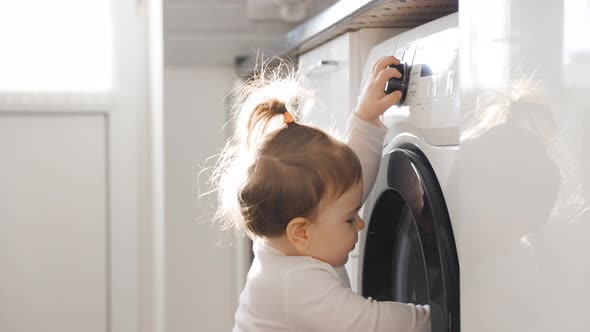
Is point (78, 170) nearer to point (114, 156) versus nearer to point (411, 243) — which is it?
point (114, 156)

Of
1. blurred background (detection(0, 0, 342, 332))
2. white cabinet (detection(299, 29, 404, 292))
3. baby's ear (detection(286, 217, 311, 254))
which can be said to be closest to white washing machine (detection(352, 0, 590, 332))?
baby's ear (detection(286, 217, 311, 254))

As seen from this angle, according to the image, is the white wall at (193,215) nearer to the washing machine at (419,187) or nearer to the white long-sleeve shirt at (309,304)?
the washing machine at (419,187)

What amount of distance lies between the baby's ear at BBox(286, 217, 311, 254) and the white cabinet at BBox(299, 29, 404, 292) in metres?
0.22

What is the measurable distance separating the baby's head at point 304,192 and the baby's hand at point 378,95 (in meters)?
0.08

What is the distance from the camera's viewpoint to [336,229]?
3.64 feet

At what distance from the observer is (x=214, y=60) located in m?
2.30

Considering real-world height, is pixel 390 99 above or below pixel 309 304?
above

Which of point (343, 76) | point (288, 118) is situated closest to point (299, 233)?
point (288, 118)

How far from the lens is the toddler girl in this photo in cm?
105

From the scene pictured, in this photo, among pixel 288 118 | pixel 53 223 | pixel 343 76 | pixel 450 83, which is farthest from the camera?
pixel 53 223

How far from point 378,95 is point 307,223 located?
0.20 meters

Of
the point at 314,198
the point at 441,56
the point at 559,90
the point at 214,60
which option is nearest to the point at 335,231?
the point at 314,198

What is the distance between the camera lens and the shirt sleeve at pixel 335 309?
1.04 m

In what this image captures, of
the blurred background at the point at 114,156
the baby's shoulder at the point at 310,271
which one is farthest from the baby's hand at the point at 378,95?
the blurred background at the point at 114,156
